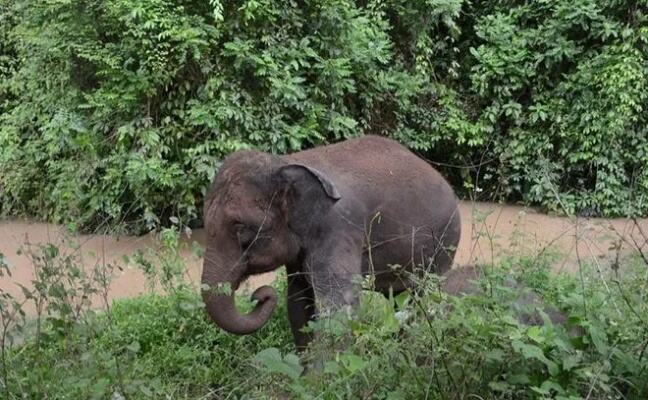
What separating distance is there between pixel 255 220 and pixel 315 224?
401mm

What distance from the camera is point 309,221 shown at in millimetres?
5363

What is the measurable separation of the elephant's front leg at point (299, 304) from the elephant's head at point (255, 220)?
404 mm

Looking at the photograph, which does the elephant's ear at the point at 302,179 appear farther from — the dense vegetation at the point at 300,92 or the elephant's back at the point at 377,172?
the dense vegetation at the point at 300,92

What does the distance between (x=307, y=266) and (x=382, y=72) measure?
6.66m

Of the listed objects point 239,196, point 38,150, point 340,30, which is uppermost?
point 340,30

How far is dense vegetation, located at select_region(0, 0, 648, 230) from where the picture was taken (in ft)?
32.9

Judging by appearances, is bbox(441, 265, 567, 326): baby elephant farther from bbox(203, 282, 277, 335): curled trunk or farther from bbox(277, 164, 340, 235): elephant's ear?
bbox(203, 282, 277, 335): curled trunk

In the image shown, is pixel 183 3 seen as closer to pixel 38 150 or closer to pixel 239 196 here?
pixel 38 150

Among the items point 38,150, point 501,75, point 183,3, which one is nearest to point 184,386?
point 183,3

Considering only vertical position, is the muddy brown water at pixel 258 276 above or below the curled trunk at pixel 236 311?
below

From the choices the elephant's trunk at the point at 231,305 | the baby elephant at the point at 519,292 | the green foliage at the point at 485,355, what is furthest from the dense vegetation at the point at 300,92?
the green foliage at the point at 485,355

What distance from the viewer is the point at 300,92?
1034 cm

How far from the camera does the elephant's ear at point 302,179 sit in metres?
5.30

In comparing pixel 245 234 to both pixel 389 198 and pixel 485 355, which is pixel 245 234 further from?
pixel 485 355
